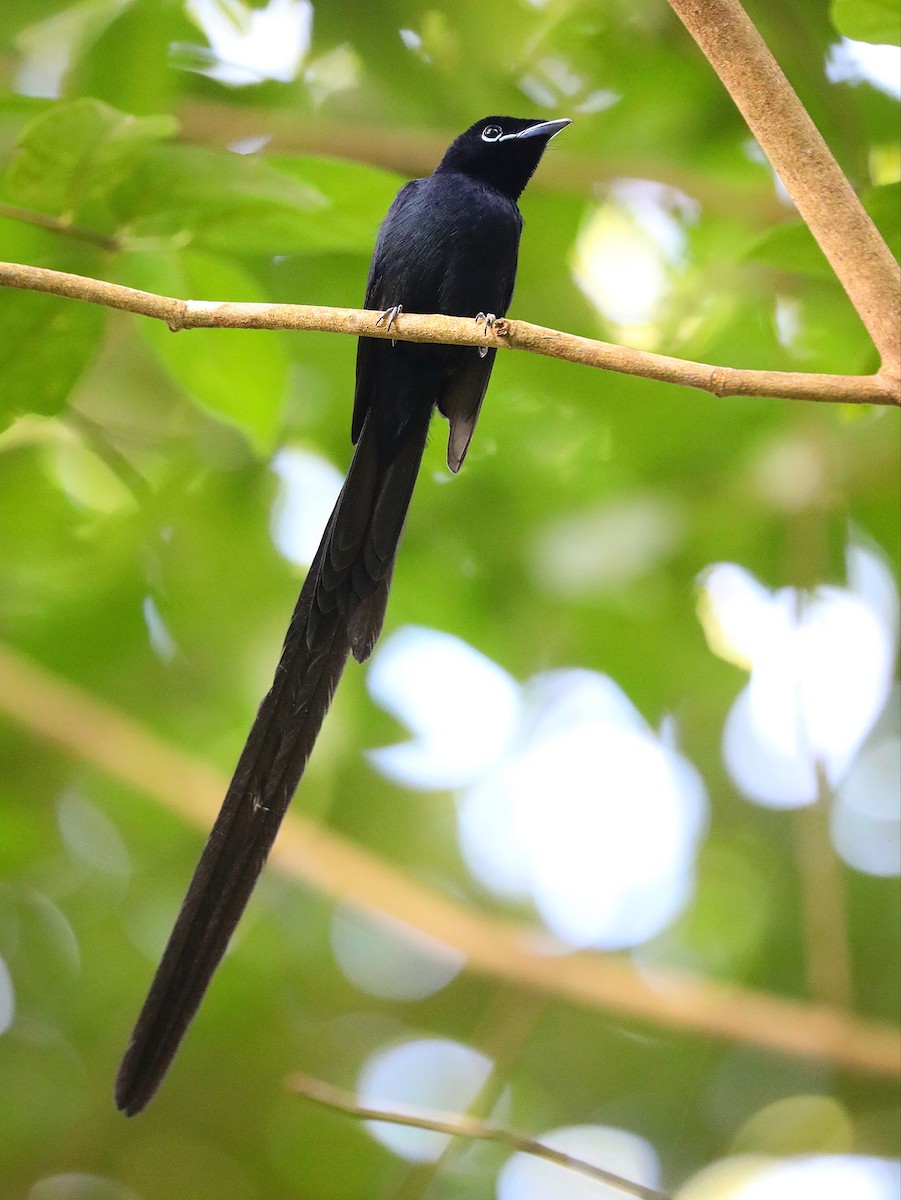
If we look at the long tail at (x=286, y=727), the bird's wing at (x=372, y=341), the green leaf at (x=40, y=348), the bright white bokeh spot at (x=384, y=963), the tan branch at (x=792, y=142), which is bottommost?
the bright white bokeh spot at (x=384, y=963)

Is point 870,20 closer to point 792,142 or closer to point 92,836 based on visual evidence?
point 792,142

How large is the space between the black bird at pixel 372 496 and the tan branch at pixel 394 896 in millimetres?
894

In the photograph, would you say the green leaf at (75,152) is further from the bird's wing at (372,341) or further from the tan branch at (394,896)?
the tan branch at (394,896)

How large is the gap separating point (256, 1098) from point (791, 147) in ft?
9.89

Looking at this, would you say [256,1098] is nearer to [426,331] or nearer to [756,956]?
[756,956]

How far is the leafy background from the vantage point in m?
1.96

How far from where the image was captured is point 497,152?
7.80ft

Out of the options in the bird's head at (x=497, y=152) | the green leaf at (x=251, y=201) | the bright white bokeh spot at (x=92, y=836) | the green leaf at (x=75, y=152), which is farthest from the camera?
the bright white bokeh spot at (x=92, y=836)

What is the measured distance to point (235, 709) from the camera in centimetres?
277

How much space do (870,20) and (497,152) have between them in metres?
1.07

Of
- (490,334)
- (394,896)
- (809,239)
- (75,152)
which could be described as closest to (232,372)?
(75,152)

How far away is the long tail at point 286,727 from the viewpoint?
1523 millimetres

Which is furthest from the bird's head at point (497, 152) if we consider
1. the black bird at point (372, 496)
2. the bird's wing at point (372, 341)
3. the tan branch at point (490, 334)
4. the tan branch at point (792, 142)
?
the tan branch at point (792, 142)

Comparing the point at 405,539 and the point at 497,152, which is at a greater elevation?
Result: the point at 497,152
